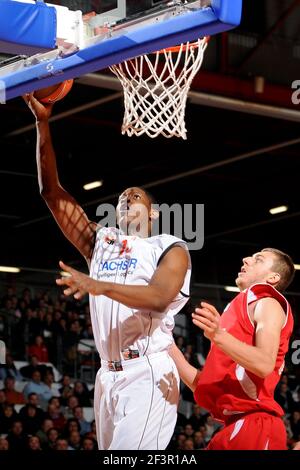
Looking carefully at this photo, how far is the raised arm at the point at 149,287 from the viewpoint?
→ 393cm

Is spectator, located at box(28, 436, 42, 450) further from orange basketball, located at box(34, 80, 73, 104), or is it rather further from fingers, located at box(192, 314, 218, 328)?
fingers, located at box(192, 314, 218, 328)

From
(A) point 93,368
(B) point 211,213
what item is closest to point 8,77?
(A) point 93,368

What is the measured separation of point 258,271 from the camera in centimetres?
489

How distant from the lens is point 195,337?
16.4 m

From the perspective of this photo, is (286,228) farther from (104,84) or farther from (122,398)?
(122,398)

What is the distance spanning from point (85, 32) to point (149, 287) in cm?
137

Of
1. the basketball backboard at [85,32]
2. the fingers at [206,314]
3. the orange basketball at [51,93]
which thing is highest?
the basketball backboard at [85,32]

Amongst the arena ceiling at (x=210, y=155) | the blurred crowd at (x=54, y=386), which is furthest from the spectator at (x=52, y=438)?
the arena ceiling at (x=210, y=155)

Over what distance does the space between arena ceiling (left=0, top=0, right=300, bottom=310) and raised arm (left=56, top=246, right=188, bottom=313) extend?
640cm

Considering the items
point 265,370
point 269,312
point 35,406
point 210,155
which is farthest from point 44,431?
point 265,370

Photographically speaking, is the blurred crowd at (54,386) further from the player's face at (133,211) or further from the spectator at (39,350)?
the player's face at (133,211)

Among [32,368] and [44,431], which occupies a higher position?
[32,368]

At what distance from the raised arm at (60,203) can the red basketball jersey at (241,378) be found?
839mm

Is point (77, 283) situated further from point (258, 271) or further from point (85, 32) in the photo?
point (85, 32)
